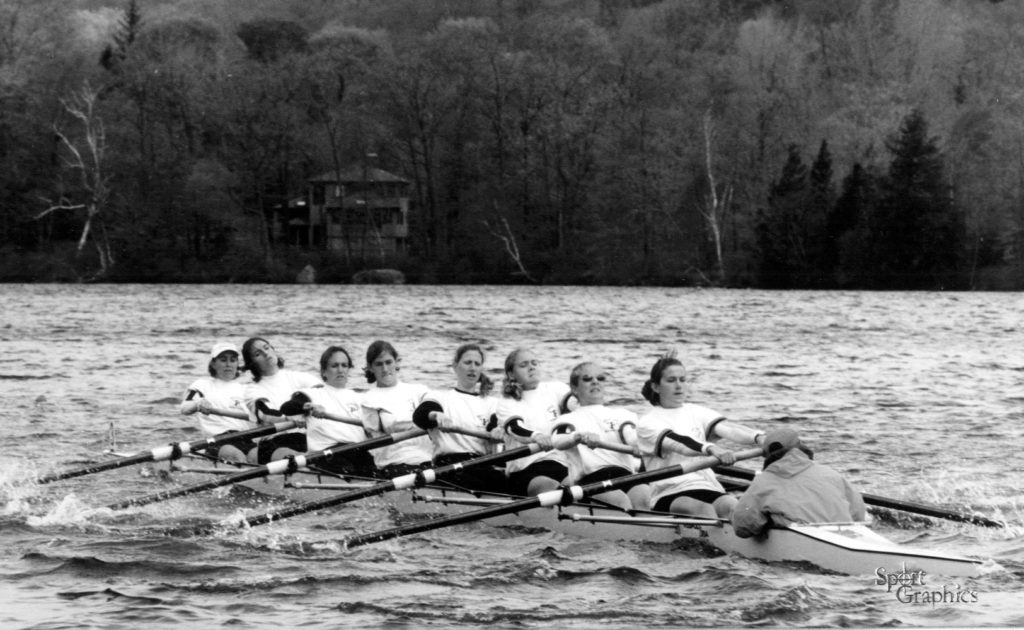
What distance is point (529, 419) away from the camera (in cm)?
1381

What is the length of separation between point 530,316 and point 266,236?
3127 centimetres

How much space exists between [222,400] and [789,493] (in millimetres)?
7226

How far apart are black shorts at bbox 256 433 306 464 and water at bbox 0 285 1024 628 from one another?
486 millimetres

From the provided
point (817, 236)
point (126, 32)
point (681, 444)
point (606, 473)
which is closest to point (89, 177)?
point (817, 236)

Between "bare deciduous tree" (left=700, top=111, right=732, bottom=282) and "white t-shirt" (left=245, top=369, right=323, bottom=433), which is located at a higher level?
"bare deciduous tree" (left=700, top=111, right=732, bottom=282)

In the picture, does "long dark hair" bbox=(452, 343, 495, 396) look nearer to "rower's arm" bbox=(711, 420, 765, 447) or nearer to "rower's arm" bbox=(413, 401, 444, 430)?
"rower's arm" bbox=(413, 401, 444, 430)

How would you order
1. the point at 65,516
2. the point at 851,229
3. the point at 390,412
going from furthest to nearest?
the point at 851,229 < the point at 390,412 < the point at 65,516

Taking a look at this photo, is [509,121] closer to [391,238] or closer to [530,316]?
[391,238]

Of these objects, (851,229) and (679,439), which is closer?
(679,439)

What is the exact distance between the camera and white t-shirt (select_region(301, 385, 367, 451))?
15.5 meters

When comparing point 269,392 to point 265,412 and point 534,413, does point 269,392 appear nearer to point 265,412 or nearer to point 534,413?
point 265,412

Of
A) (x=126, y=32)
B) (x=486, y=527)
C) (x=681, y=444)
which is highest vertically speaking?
(x=126, y=32)

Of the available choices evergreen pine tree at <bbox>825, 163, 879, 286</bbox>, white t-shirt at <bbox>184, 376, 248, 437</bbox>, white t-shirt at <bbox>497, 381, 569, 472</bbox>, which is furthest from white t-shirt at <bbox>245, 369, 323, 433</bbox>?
evergreen pine tree at <bbox>825, 163, 879, 286</bbox>

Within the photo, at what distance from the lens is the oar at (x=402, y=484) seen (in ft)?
43.3
